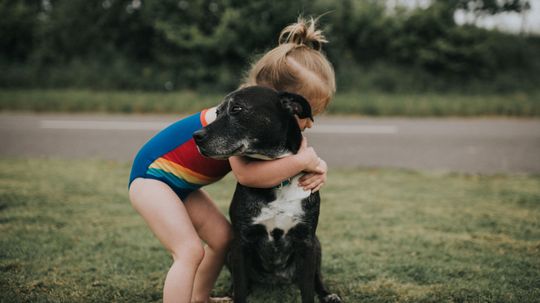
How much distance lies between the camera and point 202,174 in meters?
2.76

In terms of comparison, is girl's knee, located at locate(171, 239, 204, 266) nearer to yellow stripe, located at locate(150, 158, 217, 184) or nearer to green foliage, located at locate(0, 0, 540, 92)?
yellow stripe, located at locate(150, 158, 217, 184)

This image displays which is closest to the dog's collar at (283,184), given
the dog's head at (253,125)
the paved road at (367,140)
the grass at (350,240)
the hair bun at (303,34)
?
the dog's head at (253,125)

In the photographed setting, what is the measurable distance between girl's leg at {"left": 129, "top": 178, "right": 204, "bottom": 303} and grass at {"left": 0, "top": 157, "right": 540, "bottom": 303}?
2.02ft

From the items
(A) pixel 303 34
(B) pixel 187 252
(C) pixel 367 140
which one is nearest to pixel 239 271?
(B) pixel 187 252

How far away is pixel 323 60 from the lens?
2.92 m

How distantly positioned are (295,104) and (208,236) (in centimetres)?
101

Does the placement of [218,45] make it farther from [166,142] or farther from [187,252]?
[187,252]

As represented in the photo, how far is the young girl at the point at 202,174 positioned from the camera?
2.51 metres

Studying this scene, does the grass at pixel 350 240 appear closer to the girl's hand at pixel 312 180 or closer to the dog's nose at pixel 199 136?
the girl's hand at pixel 312 180

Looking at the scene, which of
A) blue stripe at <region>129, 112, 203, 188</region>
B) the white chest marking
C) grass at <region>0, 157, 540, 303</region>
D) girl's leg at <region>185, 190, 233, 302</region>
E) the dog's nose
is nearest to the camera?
the dog's nose

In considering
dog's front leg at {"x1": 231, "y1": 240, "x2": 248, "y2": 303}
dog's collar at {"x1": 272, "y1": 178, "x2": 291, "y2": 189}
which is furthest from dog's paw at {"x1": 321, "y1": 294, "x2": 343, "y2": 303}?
dog's collar at {"x1": 272, "y1": 178, "x2": 291, "y2": 189}

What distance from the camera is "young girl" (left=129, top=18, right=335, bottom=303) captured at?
251 centimetres

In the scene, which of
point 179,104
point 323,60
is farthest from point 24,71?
point 323,60

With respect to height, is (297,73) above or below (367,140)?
above
